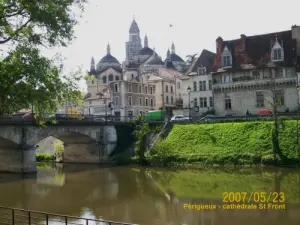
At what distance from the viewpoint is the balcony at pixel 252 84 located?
53.5 meters

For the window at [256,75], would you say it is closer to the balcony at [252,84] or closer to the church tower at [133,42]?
the balcony at [252,84]

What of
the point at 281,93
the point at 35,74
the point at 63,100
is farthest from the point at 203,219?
the point at 281,93

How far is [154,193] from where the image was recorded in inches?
1120

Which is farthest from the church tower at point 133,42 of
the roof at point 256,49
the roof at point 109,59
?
the roof at point 256,49

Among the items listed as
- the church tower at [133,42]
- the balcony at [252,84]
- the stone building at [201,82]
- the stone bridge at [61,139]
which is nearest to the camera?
the stone bridge at [61,139]

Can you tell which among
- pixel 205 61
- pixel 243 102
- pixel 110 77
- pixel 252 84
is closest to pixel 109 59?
pixel 110 77

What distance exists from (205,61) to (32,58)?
4679 centimetres

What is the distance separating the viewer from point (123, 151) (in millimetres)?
52719

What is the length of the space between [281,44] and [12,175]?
128 feet

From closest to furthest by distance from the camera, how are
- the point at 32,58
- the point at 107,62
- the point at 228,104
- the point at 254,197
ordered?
1. the point at 32,58
2. the point at 254,197
3. the point at 228,104
4. the point at 107,62

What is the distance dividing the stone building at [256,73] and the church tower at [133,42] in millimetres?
72426

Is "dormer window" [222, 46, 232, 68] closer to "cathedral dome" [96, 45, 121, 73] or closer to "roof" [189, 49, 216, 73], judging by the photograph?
"roof" [189, 49, 216, 73]

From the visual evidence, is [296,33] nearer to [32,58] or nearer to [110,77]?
[32,58]

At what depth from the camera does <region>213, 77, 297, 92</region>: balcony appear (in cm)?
5348
